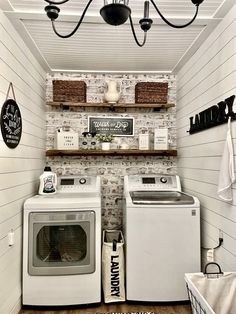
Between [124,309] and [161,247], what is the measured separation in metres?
0.66

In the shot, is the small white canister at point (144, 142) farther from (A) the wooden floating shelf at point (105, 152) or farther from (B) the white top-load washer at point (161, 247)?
(B) the white top-load washer at point (161, 247)

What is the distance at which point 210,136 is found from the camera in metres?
2.33

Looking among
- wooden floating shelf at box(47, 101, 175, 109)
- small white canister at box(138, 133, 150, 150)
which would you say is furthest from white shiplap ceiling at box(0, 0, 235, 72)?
small white canister at box(138, 133, 150, 150)

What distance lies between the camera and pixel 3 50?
77.7 inches

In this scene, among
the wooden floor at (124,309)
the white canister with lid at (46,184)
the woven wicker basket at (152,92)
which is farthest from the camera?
the woven wicker basket at (152,92)

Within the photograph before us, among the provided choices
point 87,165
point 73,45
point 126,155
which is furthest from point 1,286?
point 73,45

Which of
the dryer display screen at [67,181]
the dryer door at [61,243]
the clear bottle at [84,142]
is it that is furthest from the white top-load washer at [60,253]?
the clear bottle at [84,142]

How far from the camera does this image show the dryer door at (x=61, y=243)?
2396 mm

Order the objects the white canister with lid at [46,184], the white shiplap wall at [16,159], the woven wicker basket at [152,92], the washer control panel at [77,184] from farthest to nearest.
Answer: the woven wicker basket at [152,92], the washer control panel at [77,184], the white canister with lid at [46,184], the white shiplap wall at [16,159]

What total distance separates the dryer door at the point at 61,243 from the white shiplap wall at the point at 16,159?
0.15m

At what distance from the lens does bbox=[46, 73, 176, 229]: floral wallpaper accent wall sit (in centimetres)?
333

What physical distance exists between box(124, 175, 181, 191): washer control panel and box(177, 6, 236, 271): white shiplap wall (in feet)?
0.43

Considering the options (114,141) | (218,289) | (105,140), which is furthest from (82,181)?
(218,289)

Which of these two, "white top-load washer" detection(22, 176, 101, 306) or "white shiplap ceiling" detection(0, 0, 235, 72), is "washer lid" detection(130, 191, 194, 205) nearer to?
"white top-load washer" detection(22, 176, 101, 306)
